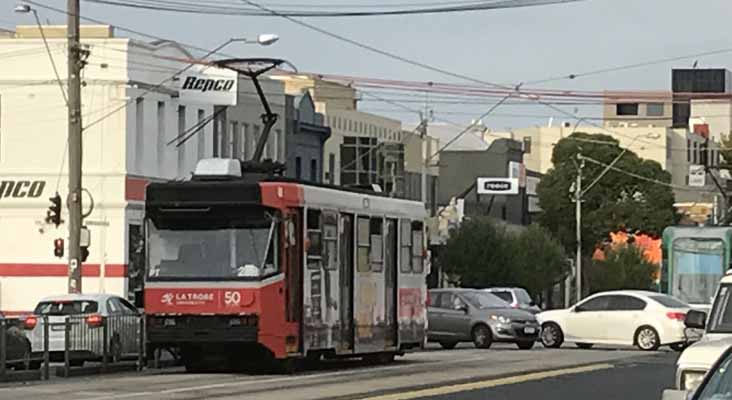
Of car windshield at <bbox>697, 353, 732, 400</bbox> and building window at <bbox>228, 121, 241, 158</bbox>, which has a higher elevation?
building window at <bbox>228, 121, 241, 158</bbox>

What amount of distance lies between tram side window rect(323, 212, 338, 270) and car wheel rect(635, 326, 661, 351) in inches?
525

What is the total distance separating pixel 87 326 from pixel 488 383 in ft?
27.0

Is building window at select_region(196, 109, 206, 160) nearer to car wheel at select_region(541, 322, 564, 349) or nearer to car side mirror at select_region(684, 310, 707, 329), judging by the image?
car wheel at select_region(541, 322, 564, 349)

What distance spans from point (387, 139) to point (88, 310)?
43.6 m

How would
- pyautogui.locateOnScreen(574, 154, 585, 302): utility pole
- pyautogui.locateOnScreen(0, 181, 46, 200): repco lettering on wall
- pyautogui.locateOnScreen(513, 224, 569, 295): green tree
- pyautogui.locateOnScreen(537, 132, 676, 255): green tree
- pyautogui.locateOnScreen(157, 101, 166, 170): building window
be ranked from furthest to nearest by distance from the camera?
pyautogui.locateOnScreen(537, 132, 676, 255): green tree → pyautogui.locateOnScreen(574, 154, 585, 302): utility pole → pyautogui.locateOnScreen(513, 224, 569, 295): green tree → pyautogui.locateOnScreen(157, 101, 166, 170): building window → pyautogui.locateOnScreen(0, 181, 46, 200): repco lettering on wall

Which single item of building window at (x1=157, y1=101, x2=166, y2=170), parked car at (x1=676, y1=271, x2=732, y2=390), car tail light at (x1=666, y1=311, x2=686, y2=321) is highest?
building window at (x1=157, y1=101, x2=166, y2=170)

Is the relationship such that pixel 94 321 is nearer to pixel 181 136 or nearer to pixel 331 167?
pixel 181 136

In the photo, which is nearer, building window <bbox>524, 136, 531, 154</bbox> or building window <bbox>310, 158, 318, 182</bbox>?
building window <bbox>310, 158, 318, 182</bbox>

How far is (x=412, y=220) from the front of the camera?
34031mm

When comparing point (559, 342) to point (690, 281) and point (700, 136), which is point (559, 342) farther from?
point (700, 136)

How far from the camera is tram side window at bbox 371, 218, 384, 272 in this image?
31922 mm

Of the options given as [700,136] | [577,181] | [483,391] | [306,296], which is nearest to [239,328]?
[306,296]

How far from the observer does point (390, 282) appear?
32.7m

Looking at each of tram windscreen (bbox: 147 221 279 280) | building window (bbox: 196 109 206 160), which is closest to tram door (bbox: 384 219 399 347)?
tram windscreen (bbox: 147 221 279 280)
